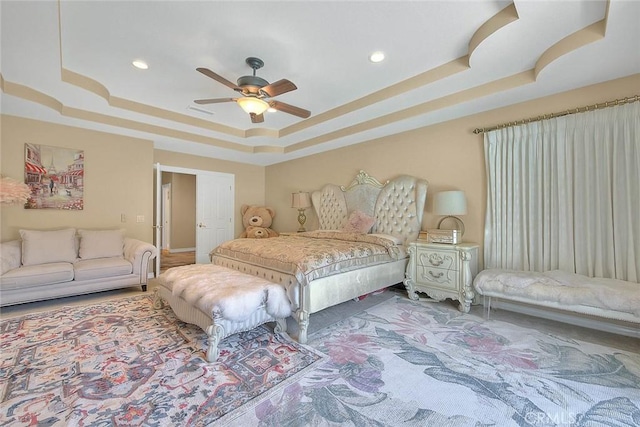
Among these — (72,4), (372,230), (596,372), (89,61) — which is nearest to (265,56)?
(72,4)

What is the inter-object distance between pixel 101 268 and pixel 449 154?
5.23m

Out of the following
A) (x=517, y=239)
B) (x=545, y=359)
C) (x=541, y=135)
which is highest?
(x=541, y=135)

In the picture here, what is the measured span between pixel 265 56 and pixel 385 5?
1274mm

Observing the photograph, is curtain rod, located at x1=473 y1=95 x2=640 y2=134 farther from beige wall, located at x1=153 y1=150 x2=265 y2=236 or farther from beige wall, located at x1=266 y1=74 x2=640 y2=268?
beige wall, located at x1=153 y1=150 x2=265 y2=236

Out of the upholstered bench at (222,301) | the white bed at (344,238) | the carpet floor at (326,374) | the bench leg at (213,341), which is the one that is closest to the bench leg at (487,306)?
the carpet floor at (326,374)

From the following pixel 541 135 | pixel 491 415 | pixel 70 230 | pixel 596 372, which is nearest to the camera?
pixel 491 415

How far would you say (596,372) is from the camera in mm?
2039

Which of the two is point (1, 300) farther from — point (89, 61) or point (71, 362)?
point (89, 61)

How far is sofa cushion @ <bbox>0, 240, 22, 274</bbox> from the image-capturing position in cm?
333

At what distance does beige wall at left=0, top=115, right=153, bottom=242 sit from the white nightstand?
4740mm

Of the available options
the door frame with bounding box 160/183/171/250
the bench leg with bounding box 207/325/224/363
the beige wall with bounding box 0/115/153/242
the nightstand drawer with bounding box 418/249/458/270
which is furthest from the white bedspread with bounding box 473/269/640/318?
the door frame with bounding box 160/183/171/250

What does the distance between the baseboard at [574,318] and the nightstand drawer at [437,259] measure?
712 mm

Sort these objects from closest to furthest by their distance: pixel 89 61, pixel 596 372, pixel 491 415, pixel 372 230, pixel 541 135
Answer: pixel 491 415, pixel 596 372, pixel 89 61, pixel 541 135, pixel 372 230

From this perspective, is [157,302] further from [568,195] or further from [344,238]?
[568,195]
